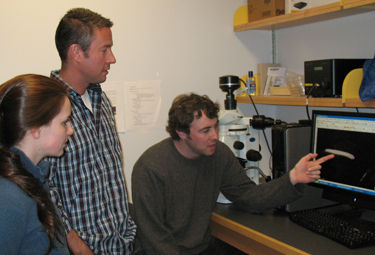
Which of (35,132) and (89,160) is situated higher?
(35,132)

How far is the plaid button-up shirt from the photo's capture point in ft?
4.42

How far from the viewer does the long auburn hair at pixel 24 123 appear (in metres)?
0.95

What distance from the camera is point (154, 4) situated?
87.1 inches

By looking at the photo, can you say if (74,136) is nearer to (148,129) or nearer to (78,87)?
(78,87)

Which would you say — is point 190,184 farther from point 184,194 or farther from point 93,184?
point 93,184

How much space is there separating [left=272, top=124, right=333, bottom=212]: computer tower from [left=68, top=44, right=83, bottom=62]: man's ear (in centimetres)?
103

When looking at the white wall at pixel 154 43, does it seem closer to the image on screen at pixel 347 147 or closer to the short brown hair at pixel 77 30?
the short brown hair at pixel 77 30

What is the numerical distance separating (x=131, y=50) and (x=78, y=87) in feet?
2.53

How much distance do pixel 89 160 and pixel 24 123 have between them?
18.2 inches

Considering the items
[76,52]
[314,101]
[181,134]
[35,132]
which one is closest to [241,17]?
[314,101]

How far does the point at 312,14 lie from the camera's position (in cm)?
197

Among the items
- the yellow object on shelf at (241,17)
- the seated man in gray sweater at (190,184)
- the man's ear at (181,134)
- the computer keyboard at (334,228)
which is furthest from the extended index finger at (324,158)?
the yellow object on shelf at (241,17)

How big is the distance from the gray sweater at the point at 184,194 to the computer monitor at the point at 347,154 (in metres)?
0.20

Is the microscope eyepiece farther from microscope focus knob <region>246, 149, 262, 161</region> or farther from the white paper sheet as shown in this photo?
the white paper sheet
